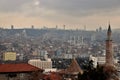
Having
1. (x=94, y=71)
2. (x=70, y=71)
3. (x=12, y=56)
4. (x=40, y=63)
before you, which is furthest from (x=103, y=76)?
(x=12, y=56)

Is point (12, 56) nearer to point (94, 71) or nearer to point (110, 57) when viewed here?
point (110, 57)

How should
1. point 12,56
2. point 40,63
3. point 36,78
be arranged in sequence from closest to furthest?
point 36,78
point 40,63
point 12,56

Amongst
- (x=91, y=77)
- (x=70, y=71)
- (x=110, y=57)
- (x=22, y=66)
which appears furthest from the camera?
(x=110, y=57)

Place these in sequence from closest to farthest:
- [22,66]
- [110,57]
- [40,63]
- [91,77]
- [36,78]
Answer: [91,77] < [36,78] < [22,66] < [110,57] < [40,63]

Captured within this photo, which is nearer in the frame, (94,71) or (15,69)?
(94,71)

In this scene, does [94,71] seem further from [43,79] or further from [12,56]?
[12,56]

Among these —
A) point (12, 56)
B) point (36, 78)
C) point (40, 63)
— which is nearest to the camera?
point (36, 78)

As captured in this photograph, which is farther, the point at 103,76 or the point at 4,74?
the point at 4,74

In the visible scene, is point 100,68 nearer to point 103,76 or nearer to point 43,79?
point 103,76

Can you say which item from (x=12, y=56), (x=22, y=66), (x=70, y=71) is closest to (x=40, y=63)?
(x=12, y=56)
